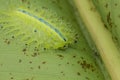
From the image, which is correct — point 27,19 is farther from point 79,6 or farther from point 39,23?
point 79,6

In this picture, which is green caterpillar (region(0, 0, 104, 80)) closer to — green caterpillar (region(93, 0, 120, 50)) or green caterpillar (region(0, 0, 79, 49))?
green caterpillar (region(0, 0, 79, 49))

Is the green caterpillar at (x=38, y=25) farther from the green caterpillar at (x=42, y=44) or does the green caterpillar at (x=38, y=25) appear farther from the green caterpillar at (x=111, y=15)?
the green caterpillar at (x=111, y=15)

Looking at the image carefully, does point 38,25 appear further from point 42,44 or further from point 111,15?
point 111,15

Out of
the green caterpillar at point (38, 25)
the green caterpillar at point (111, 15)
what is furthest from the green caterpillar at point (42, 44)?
the green caterpillar at point (111, 15)

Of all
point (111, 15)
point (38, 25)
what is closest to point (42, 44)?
point (38, 25)

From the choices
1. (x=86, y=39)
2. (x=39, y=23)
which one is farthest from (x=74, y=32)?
(x=39, y=23)

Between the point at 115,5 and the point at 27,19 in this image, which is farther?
the point at 27,19

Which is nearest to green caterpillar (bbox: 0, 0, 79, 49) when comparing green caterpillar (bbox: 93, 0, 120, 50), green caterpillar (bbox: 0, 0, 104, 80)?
green caterpillar (bbox: 0, 0, 104, 80)

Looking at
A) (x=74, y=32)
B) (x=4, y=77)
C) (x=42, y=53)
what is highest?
(x=74, y=32)
